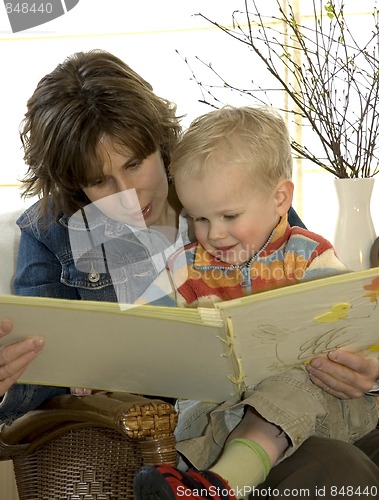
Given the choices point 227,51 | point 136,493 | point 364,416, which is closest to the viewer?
point 136,493

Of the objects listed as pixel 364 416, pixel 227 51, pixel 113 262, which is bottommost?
pixel 364 416

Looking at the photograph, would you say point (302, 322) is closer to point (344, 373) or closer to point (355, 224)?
point (344, 373)

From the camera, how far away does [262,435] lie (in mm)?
1275

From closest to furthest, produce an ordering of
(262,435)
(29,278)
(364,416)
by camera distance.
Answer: (262,435), (364,416), (29,278)

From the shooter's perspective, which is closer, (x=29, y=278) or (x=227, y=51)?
(x=29, y=278)

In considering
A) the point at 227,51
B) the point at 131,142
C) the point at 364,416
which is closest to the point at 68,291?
the point at 131,142

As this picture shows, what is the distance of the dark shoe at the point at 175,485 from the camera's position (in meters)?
1.04

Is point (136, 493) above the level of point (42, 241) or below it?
below

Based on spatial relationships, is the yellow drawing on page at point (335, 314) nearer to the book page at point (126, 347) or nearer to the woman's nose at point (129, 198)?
the book page at point (126, 347)

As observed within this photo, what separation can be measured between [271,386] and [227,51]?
6.13 ft

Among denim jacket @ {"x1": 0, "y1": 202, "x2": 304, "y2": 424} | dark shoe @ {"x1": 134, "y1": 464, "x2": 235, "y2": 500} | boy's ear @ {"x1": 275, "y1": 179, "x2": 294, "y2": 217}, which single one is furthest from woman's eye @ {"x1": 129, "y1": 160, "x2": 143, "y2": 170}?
dark shoe @ {"x1": 134, "y1": 464, "x2": 235, "y2": 500}

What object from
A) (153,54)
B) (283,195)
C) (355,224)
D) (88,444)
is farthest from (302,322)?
(153,54)

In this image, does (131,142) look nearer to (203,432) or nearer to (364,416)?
(203,432)

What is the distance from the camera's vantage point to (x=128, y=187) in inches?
59.2
